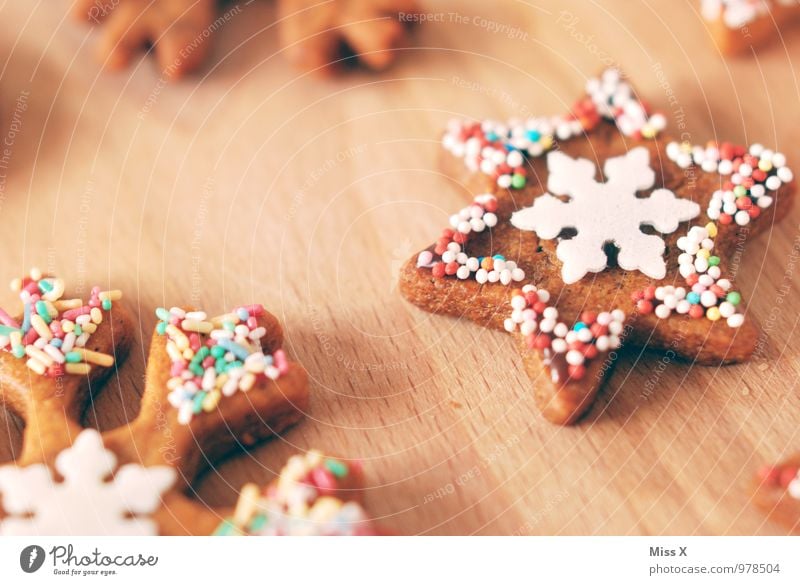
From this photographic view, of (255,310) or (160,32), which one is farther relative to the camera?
(160,32)

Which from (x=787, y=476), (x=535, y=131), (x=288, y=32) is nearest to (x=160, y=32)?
(x=288, y=32)

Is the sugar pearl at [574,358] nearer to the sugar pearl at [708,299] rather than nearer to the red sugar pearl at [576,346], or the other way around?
the red sugar pearl at [576,346]

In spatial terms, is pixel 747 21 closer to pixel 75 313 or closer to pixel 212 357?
pixel 212 357

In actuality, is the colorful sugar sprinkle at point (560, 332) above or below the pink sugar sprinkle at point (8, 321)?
below

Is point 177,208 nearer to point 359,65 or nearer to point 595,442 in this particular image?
point 359,65

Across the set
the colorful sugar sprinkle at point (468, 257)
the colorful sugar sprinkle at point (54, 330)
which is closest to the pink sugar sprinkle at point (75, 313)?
the colorful sugar sprinkle at point (54, 330)

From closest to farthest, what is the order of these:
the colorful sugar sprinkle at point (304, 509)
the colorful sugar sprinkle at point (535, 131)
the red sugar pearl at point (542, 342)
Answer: the colorful sugar sprinkle at point (304, 509) → the red sugar pearl at point (542, 342) → the colorful sugar sprinkle at point (535, 131)

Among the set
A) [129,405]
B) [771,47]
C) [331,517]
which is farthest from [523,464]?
[771,47]
